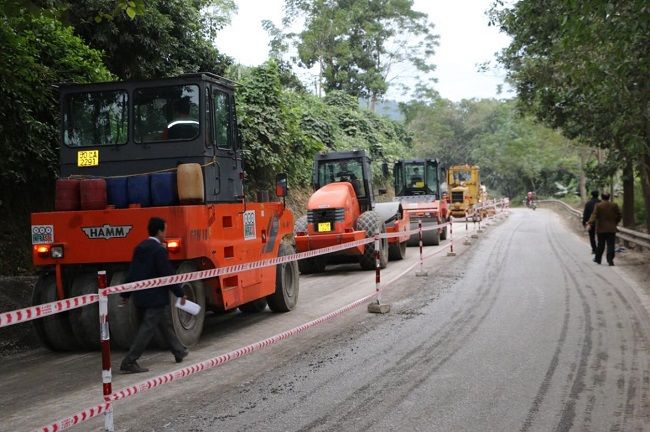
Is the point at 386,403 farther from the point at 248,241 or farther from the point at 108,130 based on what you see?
the point at 108,130

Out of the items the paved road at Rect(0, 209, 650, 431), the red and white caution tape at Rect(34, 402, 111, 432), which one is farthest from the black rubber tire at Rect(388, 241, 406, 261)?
the red and white caution tape at Rect(34, 402, 111, 432)

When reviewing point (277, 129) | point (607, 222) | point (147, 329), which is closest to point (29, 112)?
point (147, 329)

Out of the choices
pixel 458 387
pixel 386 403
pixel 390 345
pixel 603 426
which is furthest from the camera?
pixel 390 345

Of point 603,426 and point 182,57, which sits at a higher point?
point 182,57

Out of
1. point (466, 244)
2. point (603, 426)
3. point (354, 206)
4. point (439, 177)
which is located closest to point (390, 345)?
point (603, 426)

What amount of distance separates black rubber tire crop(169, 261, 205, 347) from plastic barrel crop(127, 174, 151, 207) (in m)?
0.95

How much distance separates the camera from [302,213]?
24703mm

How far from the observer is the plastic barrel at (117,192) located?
8398 mm

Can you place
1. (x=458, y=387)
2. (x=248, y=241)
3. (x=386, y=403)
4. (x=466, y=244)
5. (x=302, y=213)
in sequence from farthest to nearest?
1. (x=302, y=213)
2. (x=466, y=244)
3. (x=248, y=241)
4. (x=458, y=387)
5. (x=386, y=403)

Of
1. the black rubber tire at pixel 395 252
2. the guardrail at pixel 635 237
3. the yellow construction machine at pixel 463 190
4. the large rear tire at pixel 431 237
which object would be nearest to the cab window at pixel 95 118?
the black rubber tire at pixel 395 252

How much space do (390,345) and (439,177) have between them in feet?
61.1

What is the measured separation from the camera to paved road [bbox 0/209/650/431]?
5.47 metres

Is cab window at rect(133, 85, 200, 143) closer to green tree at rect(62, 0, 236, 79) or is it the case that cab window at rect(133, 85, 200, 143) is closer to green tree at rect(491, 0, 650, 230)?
green tree at rect(62, 0, 236, 79)

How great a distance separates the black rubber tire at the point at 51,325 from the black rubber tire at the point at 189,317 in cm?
146
